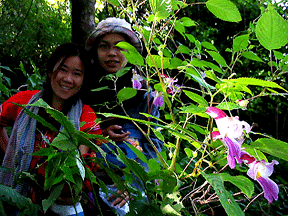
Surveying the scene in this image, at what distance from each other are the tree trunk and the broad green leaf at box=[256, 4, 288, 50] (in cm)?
183

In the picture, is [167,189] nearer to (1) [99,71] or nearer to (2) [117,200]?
(2) [117,200]

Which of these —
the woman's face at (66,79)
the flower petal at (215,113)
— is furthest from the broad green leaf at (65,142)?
the woman's face at (66,79)

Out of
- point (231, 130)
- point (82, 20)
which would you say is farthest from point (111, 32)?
point (231, 130)

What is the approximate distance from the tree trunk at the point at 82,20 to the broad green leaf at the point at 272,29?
1834mm

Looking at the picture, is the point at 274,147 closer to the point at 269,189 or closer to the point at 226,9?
the point at 269,189

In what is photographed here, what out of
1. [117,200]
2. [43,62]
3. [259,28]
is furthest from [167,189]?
[43,62]

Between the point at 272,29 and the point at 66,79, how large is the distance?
0.94 m

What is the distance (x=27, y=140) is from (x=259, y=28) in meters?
0.94

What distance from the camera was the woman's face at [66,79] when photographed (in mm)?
1297

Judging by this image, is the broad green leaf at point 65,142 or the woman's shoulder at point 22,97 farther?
the woman's shoulder at point 22,97

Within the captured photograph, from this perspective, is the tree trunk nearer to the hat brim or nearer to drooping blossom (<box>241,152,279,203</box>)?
the hat brim

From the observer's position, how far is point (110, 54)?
1.38m

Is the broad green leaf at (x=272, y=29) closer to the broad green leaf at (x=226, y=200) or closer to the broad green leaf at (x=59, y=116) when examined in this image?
the broad green leaf at (x=226, y=200)

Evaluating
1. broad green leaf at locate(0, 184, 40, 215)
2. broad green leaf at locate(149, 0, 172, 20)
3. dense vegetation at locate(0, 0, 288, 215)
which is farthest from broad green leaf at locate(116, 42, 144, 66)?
broad green leaf at locate(0, 184, 40, 215)
